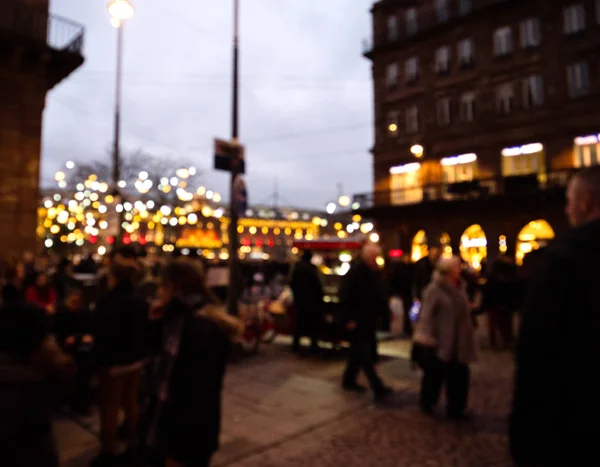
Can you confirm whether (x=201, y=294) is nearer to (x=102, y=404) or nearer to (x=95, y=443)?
(x=102, y=404)

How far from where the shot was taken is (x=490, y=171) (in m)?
26.4

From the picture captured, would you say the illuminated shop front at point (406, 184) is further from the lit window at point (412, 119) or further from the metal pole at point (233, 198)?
the metal pole at point (233, 198)

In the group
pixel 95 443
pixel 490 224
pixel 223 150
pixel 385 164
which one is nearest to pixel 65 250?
pixel 385 164

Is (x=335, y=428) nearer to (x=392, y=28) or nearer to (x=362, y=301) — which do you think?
(x=362, y=301)

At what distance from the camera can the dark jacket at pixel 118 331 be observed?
4.09 metres

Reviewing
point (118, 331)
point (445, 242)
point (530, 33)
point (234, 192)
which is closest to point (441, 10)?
point (530, 33)

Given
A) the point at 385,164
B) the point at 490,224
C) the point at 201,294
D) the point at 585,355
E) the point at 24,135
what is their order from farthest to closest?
the point at 385,164
the point at 490,224
the point at 24,135
the point at 201,294
the point at 585,355

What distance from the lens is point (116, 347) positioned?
4.12 metres

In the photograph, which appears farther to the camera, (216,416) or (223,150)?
(223,150)

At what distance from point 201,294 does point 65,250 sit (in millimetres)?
52048

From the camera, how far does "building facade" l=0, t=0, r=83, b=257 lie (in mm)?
15250

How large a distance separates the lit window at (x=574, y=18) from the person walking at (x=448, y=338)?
2464 centimetres

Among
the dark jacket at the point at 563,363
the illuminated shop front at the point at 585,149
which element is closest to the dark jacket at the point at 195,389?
the dark jacket at the point at 563,363

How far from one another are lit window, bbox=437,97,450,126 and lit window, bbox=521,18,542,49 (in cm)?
507
